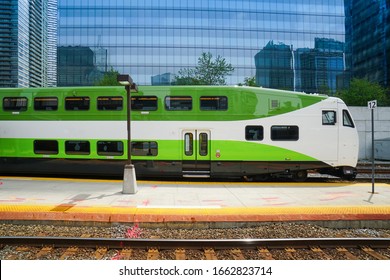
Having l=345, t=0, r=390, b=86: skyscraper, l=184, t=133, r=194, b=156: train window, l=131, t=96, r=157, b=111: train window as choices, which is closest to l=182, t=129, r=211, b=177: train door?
l=184, t=133, r=194, b=156: train window

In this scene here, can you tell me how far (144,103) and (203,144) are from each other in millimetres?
2956

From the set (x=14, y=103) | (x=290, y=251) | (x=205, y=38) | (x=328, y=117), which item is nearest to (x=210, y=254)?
(x=290, y=251)

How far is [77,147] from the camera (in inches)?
453

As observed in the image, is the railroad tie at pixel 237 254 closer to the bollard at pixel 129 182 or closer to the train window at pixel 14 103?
the bollard at pixel 129 182

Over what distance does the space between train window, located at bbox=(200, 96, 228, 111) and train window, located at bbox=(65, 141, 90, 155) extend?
506 cm

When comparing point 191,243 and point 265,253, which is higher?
point 191,243

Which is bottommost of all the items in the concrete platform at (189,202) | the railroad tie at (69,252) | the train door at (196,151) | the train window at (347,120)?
the railroad tie at (69,252)

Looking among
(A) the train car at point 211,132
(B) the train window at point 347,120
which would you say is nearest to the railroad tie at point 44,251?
(A) the train car at point 211,132

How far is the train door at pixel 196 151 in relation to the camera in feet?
36.1

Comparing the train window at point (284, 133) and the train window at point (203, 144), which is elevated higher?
the train window at point (284, 133)

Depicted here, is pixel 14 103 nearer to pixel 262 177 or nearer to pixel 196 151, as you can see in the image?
pixel 196 151

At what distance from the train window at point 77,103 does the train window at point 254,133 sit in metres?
6.68

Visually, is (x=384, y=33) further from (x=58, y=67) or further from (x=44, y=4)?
(x=44, y=4)

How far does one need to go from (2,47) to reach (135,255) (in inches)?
2924
